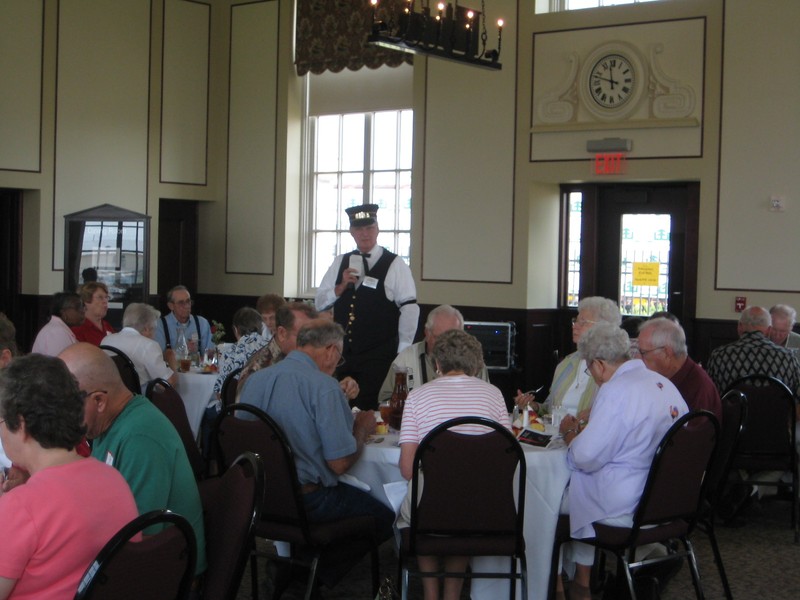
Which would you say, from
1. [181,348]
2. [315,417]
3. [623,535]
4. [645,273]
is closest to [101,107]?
[181,348]

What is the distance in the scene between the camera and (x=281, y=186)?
1117 centimetres

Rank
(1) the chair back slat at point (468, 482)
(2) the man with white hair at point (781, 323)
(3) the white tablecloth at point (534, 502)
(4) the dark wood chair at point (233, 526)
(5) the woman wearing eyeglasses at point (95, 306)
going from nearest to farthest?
1. (4) the dark wood chair at point (233, 526)
2. (1) the chair back slat at point (468, 482)
3. (3) the white tablecloth at point (534, 502)
4. (5) the woman wearing eyeglasses at point (95, 306)
5. (2) the man with white hair at point (781, 323)

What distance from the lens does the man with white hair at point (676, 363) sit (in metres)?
4.32

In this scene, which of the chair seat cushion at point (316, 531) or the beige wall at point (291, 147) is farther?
the beige wall at point (291, 147)

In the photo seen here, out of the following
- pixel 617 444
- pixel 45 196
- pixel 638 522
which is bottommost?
pixel 638 522

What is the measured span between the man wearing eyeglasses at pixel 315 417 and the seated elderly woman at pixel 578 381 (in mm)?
1221

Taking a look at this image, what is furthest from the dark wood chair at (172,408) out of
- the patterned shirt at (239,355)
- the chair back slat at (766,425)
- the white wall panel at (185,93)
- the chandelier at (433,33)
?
the white wall panel at (185,93)

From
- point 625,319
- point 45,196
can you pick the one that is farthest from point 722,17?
point 45,196

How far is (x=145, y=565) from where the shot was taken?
6.57 feet

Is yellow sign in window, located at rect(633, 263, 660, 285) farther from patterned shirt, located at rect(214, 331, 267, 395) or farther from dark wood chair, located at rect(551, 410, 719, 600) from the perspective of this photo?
dark wood chair, located at rect(551, 410, 719, 600)

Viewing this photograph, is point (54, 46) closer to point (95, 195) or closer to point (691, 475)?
point (95, 195)

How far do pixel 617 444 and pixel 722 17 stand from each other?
636cm

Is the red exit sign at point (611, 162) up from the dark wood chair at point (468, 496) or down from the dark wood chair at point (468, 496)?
up

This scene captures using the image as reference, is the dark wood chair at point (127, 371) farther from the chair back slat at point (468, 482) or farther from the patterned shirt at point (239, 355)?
the chair back slat at point (468, 482)
